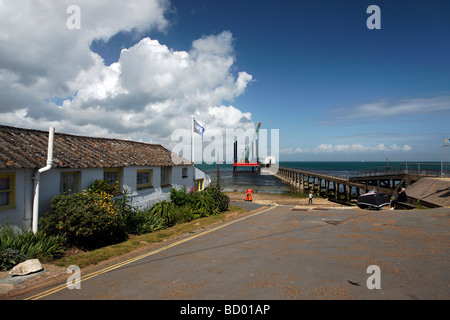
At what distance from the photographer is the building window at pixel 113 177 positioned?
43.2 feet

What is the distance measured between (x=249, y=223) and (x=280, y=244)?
429cm

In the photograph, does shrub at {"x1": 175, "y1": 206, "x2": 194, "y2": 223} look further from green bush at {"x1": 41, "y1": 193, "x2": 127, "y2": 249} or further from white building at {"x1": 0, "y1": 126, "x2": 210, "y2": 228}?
green bush at {"x1": 41, "y1": 193, "x2": 127, "y2": 249}

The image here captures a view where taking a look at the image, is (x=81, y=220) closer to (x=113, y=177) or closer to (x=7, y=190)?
(x=7, y=190)

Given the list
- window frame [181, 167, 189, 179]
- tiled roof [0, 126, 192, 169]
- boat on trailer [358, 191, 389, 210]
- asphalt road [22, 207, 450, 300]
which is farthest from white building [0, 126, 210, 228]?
boat on trailer [358, 191, 389, 210]

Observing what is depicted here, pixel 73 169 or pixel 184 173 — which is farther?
pixel 184 173

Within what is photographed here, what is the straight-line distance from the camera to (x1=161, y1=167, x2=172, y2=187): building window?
1791 cm

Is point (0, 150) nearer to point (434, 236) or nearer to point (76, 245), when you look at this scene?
point (76, 245)

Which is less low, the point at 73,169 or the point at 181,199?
the point at 73,169

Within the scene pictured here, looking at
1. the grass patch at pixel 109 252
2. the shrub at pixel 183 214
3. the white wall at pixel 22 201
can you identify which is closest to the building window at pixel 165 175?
the shrub at pixel 183 214

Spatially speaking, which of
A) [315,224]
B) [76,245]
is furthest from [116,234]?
[315,224]

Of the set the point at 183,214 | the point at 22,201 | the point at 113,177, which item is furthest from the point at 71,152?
the point at 183,214

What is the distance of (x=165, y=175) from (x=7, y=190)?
10.1 metres

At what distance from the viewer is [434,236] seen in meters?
9.05

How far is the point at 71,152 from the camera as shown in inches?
470
